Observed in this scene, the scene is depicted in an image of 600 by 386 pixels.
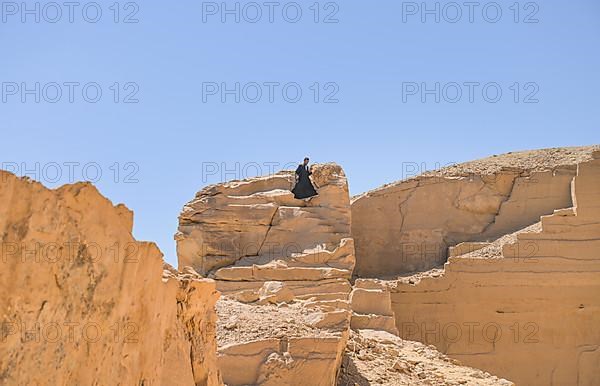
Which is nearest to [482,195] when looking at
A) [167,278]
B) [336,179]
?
[336,179]

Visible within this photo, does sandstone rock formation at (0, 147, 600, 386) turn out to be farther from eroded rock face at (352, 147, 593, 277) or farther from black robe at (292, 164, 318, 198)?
black robe at (292, 164, 318, 198)

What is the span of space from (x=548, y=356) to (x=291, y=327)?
8205 millimetres

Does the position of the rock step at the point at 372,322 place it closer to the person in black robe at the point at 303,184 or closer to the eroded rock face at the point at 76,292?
the person in black robe at the point at 303,184

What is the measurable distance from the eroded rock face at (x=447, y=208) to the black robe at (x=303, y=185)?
3.70 metres

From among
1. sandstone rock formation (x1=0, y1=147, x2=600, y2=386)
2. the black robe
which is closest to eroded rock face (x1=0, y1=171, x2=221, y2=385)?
sandstone rock formation (x1=0, y1=147, x2=600, y2=386)

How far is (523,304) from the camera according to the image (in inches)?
741

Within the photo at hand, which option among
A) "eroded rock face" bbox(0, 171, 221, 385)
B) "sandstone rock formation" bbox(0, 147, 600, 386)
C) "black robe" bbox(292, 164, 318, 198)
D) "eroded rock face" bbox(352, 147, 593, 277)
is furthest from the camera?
"eroded rock face" bbox(352, 147, 593, 277)

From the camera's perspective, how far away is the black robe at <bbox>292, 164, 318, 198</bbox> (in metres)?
18.8

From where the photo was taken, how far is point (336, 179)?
742 inches

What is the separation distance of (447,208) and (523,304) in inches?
158

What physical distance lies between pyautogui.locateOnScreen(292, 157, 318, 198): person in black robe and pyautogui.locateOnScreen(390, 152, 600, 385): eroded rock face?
2.81 metres

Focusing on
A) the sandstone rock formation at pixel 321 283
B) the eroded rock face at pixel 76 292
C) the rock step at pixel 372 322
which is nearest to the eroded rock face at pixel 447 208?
the sandstone rock formation at pixel 321 283

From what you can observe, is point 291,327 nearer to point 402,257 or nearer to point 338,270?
point 338,270

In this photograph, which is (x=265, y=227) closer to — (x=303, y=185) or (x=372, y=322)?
(x=303, y=185)
